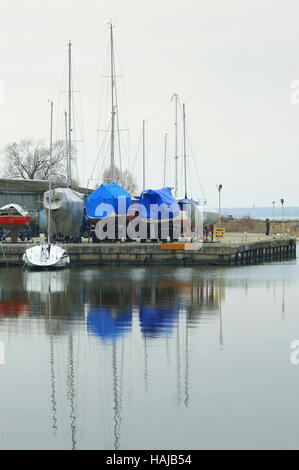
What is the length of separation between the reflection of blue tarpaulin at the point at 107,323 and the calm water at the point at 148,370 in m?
0.04

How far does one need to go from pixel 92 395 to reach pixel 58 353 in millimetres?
4785

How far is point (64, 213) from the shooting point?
5384cm

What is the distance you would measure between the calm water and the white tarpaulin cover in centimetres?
1671

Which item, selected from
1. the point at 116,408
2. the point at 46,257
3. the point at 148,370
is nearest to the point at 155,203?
the point at 46,257

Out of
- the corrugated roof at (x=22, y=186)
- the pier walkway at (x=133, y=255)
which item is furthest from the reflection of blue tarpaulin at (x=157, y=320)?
the corrugated roof at (x=22, y=186)

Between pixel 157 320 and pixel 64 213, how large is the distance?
1034 inches

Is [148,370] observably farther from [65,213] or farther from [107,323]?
[65,213]

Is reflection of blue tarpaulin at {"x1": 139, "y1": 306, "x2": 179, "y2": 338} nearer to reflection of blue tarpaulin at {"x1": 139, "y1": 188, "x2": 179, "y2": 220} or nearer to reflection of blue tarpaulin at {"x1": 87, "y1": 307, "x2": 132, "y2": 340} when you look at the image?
reflection of blue tarpaulin at {"x1": 87, "y1": 307, "x2": 132, "y2": 340}

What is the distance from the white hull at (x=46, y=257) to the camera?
156 feet

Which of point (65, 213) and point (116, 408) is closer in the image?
point (116, 408)

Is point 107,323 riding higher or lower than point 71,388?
higher

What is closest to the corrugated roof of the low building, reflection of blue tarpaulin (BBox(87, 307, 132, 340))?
the low building

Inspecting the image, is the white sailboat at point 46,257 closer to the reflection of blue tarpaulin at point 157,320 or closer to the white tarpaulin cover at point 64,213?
the white tarpaulin cover at point 64,213

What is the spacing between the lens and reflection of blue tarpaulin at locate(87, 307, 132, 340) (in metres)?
25.6
